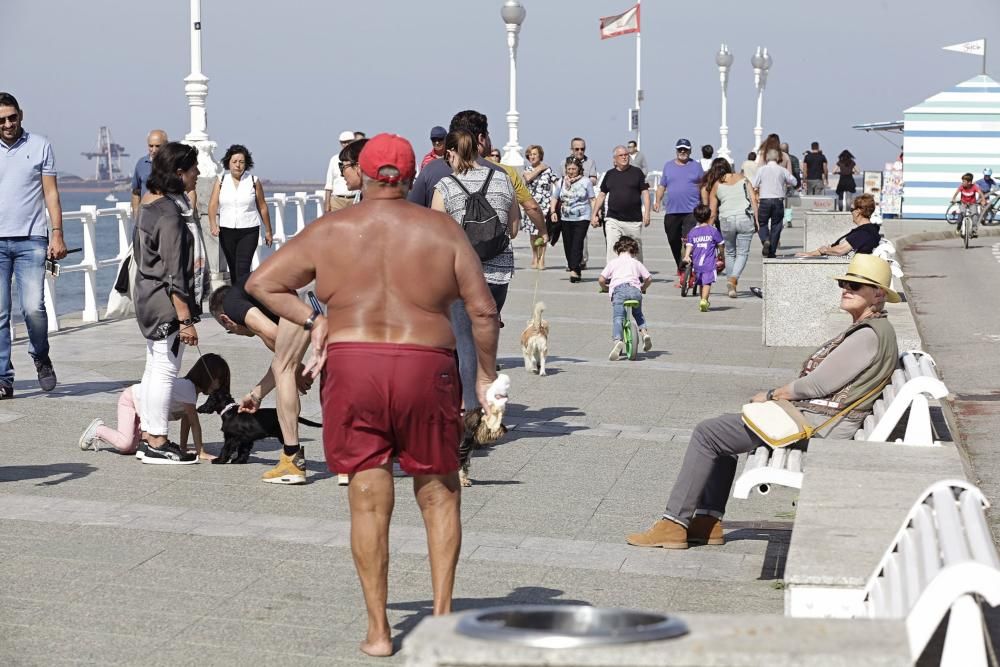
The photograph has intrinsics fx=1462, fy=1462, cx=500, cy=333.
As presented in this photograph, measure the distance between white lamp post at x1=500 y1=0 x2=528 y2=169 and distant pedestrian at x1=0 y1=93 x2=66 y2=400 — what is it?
20572 millimetres

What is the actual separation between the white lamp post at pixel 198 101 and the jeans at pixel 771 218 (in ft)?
26.2

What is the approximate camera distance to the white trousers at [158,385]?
25.8 feet

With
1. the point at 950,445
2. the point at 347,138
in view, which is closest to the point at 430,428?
the point at 950,445

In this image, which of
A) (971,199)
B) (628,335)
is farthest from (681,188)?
(971,199)

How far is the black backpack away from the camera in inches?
311

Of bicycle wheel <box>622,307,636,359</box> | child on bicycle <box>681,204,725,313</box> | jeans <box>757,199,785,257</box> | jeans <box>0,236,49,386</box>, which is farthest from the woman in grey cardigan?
jeans <box>757,199,785,257</box>

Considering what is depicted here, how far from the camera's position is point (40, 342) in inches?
401

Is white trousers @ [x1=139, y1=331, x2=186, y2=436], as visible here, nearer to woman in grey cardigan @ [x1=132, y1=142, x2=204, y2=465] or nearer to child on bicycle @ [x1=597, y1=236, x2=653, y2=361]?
woman in grey cardigan @ [x1=132, y1=142, x2=204, y2=465]

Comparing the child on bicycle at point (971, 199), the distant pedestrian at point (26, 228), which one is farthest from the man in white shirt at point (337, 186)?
the child on bicycle at point (971, 199)

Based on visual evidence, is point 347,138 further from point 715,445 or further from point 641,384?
point 715,445

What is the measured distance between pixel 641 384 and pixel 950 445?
5.15 m

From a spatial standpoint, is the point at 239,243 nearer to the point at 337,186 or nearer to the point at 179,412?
the point at 337,186

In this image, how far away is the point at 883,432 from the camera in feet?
19.1

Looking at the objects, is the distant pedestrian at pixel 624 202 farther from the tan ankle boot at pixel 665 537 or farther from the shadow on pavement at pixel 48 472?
the tan ankle boot at pixel 665 537
